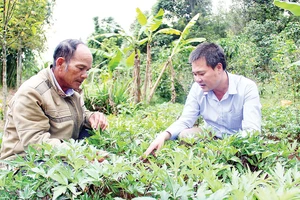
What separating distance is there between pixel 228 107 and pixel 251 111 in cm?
28

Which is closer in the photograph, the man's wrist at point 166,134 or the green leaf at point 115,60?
the man's wrist at point 166,134

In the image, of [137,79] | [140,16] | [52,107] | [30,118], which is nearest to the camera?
[30,118]

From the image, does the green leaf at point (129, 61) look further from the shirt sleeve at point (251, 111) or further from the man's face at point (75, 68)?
the man's face at point (75, 68)

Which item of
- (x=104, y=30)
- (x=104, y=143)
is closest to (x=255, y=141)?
(x=104, y=143)

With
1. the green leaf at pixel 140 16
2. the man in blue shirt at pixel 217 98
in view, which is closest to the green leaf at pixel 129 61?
the green leaf at pixel 140 16

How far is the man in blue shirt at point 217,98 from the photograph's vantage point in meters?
2.65

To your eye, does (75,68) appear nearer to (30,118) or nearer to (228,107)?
(30,118)

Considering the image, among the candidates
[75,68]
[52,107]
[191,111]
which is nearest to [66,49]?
[75,68]

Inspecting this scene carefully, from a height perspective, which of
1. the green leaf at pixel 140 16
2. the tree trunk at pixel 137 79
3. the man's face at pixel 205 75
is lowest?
the tree trunk at pixel 137 79

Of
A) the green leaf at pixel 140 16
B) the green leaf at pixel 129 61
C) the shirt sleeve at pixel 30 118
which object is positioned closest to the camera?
the shirt sleeve at pixel 30 118

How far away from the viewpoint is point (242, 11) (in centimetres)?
2239

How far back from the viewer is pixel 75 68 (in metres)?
2.25

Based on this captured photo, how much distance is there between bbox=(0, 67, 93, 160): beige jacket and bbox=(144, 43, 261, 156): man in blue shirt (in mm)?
780

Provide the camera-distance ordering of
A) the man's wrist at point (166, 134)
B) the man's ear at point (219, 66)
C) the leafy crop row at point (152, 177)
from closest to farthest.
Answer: the leafy crop row at point (152, 177)
the man's wrist at point (166, 134)
the man's ear at point (219, 66)
